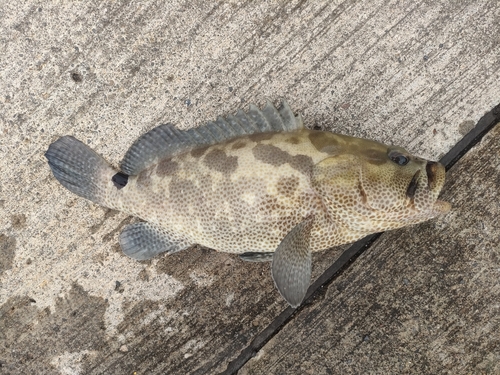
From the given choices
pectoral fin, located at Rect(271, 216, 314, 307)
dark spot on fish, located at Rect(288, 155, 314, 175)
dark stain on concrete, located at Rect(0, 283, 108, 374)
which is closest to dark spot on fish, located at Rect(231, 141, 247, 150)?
dark spot on fish, located at Rect(288, 155, 314, 175)

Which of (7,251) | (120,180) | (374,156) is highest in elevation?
(7,251)

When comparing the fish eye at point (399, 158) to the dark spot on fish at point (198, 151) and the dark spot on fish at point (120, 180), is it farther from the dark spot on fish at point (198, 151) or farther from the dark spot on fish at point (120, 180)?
the dark spot on fish at point (120, 180)

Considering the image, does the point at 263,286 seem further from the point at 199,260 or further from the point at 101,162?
the point at 101,162

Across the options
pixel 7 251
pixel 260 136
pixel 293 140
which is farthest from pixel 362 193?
pixel 7 251

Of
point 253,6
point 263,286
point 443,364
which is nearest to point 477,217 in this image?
point 443,364

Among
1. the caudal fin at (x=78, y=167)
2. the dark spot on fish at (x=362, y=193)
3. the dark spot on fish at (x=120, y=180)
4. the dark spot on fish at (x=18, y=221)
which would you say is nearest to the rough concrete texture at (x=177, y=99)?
the dark spot on fish at (x=18, y=221)

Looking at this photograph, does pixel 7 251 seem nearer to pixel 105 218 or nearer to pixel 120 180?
pixel 105 218

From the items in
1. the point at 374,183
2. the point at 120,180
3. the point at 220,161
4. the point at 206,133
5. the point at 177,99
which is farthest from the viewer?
the point at 177,99
